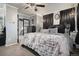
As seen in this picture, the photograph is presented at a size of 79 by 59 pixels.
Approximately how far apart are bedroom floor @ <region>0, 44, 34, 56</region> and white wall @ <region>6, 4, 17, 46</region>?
0.30 feet

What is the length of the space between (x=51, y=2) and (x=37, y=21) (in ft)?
1.46

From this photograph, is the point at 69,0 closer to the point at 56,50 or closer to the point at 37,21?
the point at 37,21

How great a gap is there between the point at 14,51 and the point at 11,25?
484 mm

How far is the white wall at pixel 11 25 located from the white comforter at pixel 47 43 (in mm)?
211

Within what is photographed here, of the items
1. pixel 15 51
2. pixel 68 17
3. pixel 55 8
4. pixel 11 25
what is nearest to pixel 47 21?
pixel 55 8

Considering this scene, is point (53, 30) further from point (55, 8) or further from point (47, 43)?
point (55, 8)

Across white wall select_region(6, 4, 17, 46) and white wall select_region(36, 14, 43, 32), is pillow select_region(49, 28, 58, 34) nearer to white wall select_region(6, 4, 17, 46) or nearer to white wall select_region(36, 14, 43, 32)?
white wall select_region(36, 14, 43, 32)

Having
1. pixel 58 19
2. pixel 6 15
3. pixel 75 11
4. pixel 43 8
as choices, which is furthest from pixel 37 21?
pixel 75 11

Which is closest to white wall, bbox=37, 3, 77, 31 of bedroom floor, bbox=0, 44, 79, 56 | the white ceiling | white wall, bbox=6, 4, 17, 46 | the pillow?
the white ceiling

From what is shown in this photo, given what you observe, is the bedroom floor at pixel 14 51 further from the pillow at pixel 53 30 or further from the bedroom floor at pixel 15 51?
the pillow at pixel 53 30

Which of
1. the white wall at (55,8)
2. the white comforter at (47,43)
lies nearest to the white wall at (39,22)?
the white wall at (55,8)

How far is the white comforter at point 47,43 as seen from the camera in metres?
1.87

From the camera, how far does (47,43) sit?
1.97 m

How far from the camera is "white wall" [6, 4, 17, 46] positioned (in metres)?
1.98
